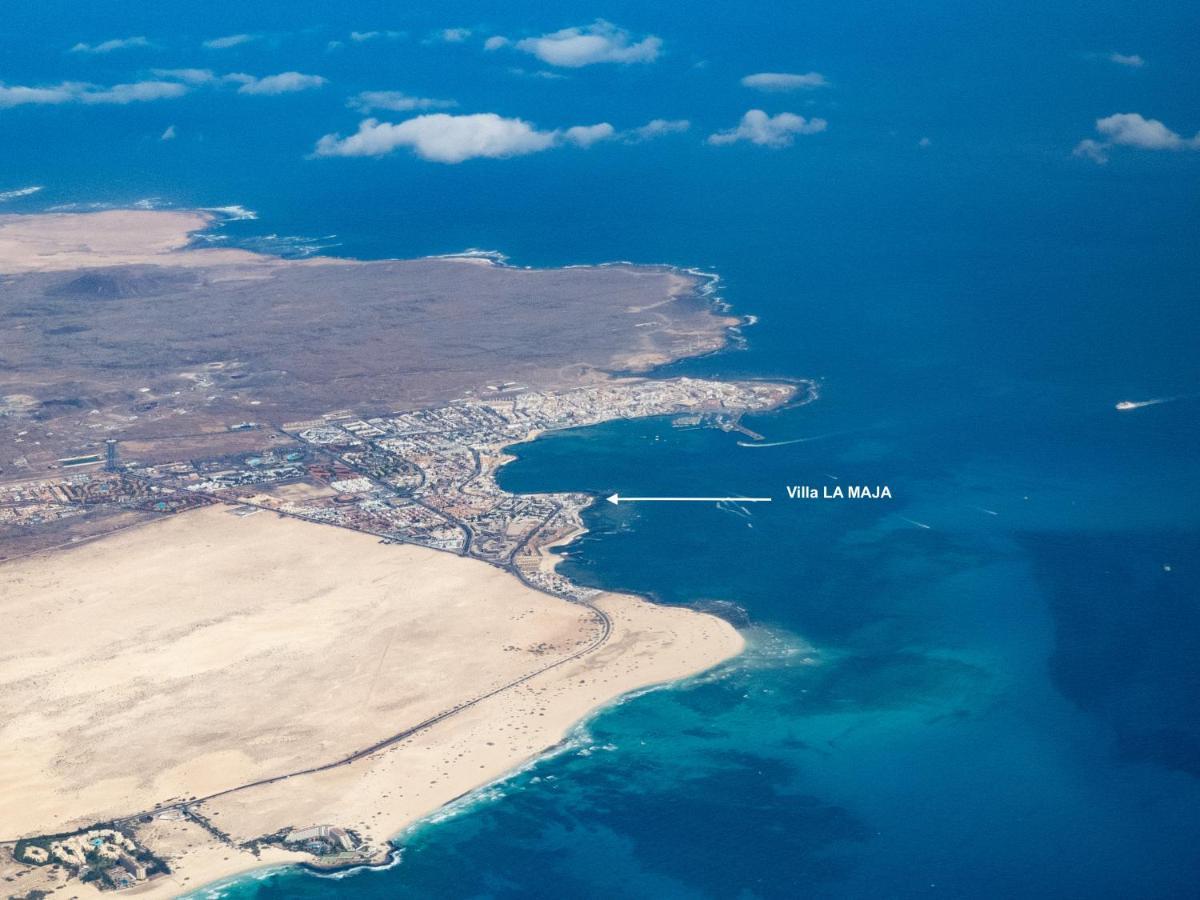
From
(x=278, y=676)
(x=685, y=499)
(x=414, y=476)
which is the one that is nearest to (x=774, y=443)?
(x=685, y=499)

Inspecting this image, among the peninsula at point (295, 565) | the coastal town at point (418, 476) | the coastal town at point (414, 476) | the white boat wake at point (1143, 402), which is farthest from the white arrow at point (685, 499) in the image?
the white boat wake at point (1143, 402)

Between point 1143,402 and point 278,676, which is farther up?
point 1143,402

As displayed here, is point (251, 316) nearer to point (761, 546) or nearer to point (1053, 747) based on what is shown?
point (761, 546)

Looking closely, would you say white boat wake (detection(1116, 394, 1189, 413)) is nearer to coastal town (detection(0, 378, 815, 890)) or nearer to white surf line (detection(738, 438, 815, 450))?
coastal town (detection(0, 378, 815, 890))

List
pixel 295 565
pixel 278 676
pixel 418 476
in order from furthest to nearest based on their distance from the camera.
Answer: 1. pixel 418 476
2. pixel 295 565
3. pixel 278 676

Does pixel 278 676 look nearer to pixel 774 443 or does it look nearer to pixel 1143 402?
pixel 774 443

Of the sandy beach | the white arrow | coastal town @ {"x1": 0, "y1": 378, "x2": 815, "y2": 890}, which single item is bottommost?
the sandy beach

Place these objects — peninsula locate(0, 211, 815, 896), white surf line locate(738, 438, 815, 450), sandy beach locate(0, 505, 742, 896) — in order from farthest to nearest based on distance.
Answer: white surf line locate(738, 438, 815, 450) → peninsula locate(0, 211, 815, 896) → sandy beach locate(0, 505, 742, 896)

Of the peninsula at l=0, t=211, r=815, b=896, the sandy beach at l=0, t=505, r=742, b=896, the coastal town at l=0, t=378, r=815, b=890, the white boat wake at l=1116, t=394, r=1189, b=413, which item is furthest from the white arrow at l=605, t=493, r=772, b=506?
the white boat wake at l=1116, t=394, r=1189, b=413

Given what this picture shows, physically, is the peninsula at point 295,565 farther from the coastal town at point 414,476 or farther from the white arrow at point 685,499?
the white arrow at point 685,499
